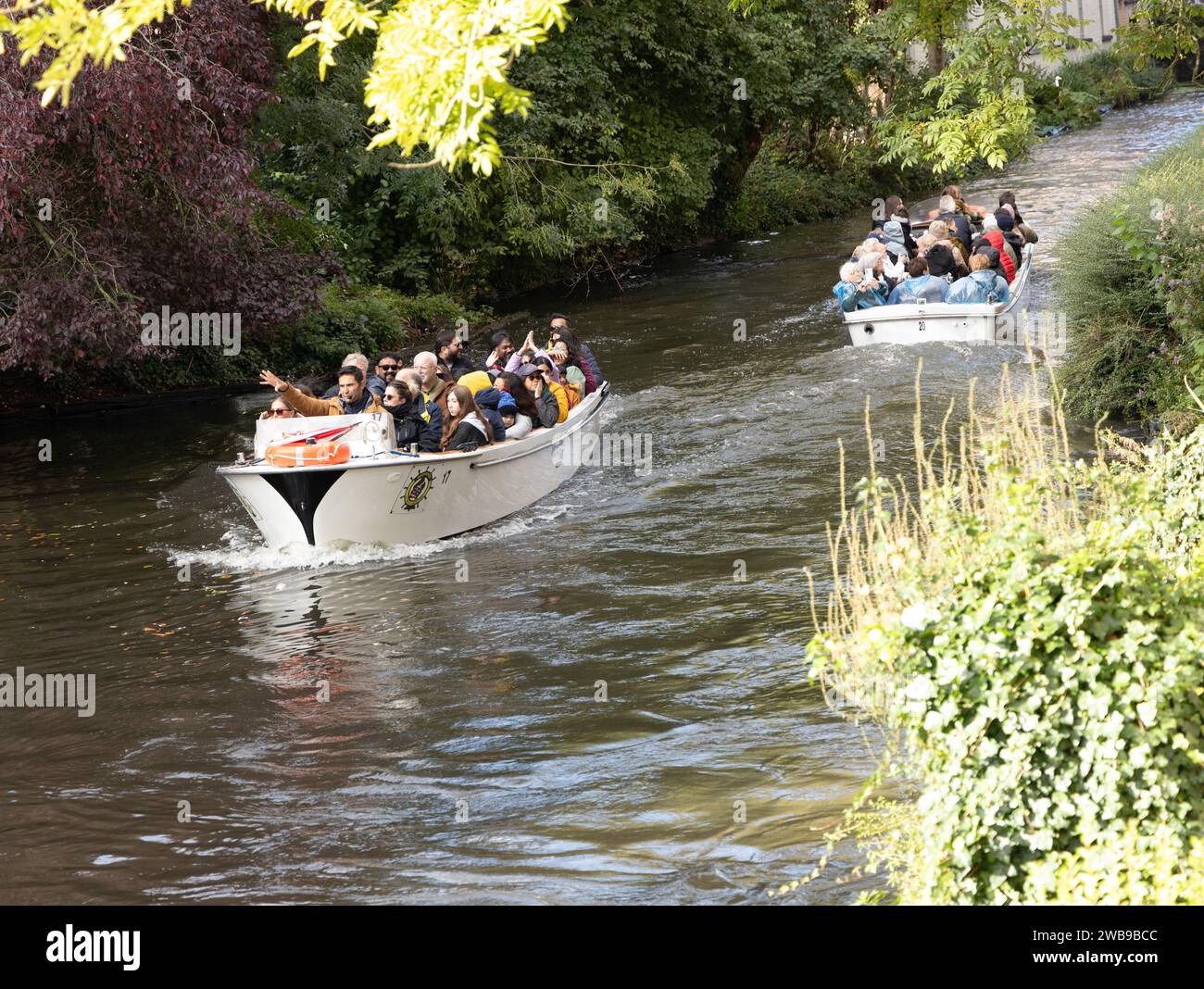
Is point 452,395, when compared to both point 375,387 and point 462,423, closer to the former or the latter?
point 462,423

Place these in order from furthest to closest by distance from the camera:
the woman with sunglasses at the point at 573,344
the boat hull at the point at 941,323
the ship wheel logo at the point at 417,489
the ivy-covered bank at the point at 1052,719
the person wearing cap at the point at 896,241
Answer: the person wearing cap at the point at 896,241
the boat hull at the point at 941,323
the woman with sunglasses at the point at 573,344
the ship wheel logo at the point at 417,489
the ivy-covered bank at the point at 1052,719

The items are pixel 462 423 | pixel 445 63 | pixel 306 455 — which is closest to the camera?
pixel 445 63

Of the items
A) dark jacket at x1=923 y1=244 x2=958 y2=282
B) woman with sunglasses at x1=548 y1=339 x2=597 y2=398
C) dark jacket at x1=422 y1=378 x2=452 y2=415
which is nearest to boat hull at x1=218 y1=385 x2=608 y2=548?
dark jacket at x1=422 y1=378 x2=452 y2=415

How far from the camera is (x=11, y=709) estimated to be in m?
8.95

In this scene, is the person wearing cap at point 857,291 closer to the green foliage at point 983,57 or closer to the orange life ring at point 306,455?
the green foliage at point 983,57

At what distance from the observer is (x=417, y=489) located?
11969mm

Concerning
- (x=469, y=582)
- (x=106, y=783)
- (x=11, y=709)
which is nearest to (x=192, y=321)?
(x=469, y=582)

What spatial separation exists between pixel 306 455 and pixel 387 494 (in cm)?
76

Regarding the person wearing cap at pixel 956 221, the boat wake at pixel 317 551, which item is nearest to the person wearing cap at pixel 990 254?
the person wearing cap at pixel 956 221

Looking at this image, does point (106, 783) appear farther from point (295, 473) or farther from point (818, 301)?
point (818, 301)

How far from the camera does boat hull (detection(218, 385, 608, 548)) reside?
1138 cm

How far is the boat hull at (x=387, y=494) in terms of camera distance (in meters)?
11.4

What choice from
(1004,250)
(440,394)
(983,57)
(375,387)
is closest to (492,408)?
(440,394)

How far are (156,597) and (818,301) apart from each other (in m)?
15.3
